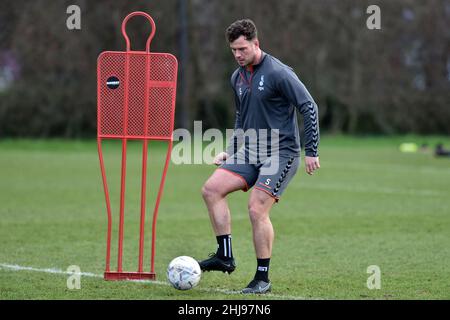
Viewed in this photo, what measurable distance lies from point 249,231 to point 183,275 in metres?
4.61

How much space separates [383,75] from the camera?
36.2m

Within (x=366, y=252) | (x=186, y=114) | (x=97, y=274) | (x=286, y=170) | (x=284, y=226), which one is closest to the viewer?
(x=286, y=170)

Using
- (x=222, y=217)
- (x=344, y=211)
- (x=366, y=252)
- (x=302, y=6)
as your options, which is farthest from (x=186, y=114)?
(x=222, y=217)

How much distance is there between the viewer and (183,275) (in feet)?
24.8

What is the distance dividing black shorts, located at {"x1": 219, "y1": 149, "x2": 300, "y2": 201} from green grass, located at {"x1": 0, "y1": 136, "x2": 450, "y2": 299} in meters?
0.92

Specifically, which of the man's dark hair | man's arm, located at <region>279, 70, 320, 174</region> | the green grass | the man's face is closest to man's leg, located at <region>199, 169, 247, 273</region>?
the green grass

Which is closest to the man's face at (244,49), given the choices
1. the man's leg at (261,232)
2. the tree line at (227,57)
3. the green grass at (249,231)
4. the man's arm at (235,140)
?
the man's arm at (235,140)

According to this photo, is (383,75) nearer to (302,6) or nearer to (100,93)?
(302,6)

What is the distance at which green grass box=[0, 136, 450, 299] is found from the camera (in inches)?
313

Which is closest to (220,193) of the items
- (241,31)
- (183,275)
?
(183,275)

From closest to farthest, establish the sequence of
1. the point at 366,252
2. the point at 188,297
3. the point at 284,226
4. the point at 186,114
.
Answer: the point at 188,297 → the point at 366,252 → the point at 284,226 → the point at 186,114

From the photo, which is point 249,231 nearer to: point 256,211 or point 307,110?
point 256,211

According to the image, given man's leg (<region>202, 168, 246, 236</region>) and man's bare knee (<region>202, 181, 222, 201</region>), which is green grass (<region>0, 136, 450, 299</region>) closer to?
man's leg (<region>202, 168, 246, 236</region>)

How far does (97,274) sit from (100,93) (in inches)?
69.4
